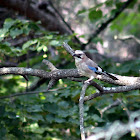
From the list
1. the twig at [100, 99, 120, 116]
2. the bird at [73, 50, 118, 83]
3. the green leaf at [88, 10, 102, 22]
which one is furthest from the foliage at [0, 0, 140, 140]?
the green leaf at [88, 10, 102, 22]

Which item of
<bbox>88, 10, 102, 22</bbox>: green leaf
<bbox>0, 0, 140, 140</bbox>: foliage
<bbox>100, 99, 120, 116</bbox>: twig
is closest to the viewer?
<bbox>0, 0, 140, 140</bbox>: foliage

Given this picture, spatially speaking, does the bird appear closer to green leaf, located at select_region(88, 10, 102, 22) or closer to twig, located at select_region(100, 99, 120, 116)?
twig, located at select_region(100, 99, 120, 116)

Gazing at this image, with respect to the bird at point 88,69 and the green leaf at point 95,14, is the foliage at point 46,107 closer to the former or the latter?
the bird at point 88,69

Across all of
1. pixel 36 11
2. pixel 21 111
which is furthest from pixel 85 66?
pixel 36 11

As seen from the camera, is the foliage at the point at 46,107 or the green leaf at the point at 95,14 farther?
the green leaf at the point at 95,14

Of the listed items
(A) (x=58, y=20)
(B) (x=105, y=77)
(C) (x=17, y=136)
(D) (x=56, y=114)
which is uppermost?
(A) (x=58, y=20)

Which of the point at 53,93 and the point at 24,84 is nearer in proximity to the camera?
the point at 53,93

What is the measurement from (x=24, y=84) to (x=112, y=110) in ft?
5.95

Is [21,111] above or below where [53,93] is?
below

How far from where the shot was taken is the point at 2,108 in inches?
125

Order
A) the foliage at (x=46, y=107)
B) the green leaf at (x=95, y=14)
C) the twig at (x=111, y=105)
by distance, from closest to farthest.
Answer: the foliage at (x=46, y=107)
the twig at (x=111, y=105)
the green leaf at (x=95, y=14)

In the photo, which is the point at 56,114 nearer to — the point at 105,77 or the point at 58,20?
the point at 105,77

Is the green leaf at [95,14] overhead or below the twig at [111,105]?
overhead

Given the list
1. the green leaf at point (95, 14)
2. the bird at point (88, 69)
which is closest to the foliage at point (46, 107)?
the bird at point (88, 69)
